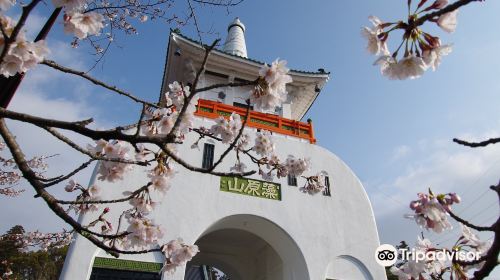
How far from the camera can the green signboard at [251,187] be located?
27.9ft

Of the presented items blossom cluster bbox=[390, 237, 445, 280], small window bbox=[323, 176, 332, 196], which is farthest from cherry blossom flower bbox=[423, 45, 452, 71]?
small window bbox=[323, 176, 332, 196]

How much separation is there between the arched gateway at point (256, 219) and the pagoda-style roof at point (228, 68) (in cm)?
5

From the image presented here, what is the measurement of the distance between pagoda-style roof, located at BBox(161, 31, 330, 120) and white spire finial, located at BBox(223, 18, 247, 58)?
9.65 feet

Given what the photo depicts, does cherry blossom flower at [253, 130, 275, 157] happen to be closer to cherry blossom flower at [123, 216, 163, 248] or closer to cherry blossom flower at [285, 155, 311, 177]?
cherry blossom flower at [285, 155, 311, 177]

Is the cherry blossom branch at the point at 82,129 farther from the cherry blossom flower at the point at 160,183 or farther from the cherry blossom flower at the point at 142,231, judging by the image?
the cherry blossom flower at the point at 142,231

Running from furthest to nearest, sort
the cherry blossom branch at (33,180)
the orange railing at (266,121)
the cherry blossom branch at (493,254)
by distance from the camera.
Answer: the orange railing at (266,121), the cherry blossom branch at (33,180), the cherry blossom branch at (493,254)

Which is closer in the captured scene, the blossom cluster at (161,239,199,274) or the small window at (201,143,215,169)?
the blossom cluster at (161,239,199,274)

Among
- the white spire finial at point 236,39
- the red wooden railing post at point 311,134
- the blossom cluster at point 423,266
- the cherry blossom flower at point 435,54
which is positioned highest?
the white spire finial at point 236,39

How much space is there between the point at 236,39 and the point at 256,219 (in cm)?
1017

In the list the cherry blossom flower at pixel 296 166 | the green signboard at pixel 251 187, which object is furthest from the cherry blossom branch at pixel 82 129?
the green signboard at pixel 251 187

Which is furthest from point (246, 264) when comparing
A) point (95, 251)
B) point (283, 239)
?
point (95, 251)

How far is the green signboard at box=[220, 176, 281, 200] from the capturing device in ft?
27.9

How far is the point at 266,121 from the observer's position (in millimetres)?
10352

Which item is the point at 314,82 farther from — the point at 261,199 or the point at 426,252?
the point at 426,252
